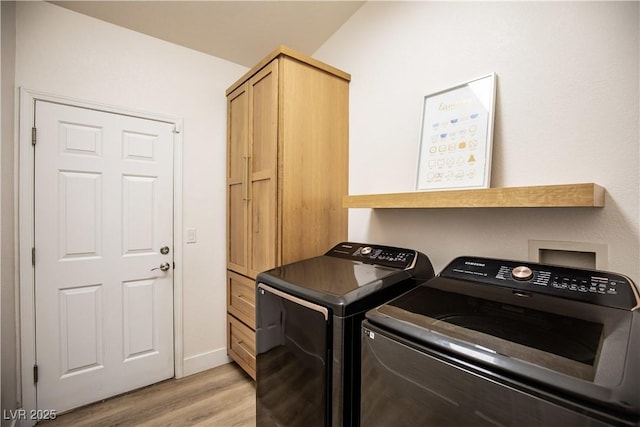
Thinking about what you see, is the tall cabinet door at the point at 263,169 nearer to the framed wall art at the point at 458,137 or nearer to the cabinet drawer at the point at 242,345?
the cabinet drawer at the point at 242,345

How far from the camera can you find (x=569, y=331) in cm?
71

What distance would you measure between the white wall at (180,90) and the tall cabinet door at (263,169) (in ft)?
1.94

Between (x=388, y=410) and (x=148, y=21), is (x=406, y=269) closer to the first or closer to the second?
(x=388, y=410)

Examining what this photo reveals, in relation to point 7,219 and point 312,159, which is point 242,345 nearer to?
point 312,159

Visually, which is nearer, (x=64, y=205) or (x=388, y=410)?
(x=388, y=410)

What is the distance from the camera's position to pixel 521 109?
119cm

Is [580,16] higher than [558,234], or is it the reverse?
[580,16]

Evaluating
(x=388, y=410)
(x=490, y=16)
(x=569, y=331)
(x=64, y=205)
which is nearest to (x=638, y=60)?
(x=490, y=16)

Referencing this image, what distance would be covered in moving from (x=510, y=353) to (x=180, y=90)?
2617 mm

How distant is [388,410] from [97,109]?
7.99 ft

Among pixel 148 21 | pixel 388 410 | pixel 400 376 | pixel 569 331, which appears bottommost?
pixel 388 410

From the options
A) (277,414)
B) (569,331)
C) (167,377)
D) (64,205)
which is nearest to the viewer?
(569,331)

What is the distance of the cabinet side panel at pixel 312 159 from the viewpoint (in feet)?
5.72

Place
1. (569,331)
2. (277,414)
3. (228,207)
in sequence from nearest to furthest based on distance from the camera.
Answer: (569,331)
(277,414)
(228,207)
